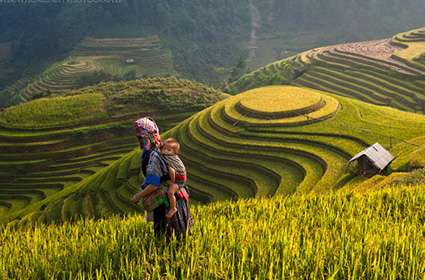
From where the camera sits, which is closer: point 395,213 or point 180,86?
point 395,213

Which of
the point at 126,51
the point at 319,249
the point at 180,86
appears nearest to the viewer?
the point at 319,249

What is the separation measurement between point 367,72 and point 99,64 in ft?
360

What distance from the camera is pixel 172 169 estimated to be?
7.48 meters

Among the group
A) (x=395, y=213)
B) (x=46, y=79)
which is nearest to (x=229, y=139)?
(x=395, y=213)

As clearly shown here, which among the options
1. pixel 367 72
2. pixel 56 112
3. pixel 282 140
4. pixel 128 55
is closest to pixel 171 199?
pixel 282 140

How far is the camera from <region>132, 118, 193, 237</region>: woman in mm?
7516

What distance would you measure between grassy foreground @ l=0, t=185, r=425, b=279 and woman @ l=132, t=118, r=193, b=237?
10.3 inches

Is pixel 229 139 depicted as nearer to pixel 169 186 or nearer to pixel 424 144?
pixel 424 144

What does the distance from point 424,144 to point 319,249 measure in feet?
96.7

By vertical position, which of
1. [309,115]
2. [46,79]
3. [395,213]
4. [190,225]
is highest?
[190,225]

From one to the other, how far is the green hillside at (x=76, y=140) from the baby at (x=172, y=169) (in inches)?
1397

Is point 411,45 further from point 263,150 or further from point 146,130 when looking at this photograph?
point 146,130

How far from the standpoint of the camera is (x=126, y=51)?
177875 millimetres

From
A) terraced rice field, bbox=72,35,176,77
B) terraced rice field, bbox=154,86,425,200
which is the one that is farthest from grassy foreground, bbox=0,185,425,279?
terraced rice field, bbox=72,35,176,77
